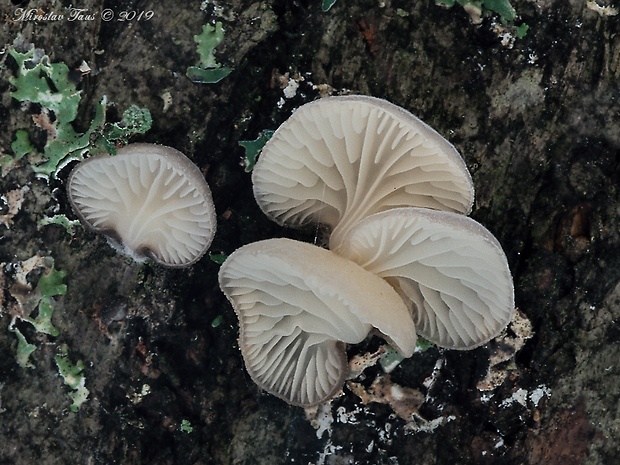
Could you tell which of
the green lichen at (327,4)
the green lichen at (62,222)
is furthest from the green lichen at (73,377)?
the green lichen at (327,4)

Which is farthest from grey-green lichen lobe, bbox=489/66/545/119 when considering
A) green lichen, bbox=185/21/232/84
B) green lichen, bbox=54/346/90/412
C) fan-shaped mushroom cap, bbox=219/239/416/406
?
green lichen, bbox=54/346/90/412

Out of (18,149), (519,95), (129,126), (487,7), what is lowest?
(18,149)

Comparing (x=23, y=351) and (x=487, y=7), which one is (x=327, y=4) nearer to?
(x=487, y=7)

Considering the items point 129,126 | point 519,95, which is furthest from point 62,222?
point 519,95

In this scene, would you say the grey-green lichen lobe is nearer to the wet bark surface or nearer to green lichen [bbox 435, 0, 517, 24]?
the wet bark surface

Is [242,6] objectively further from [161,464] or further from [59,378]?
[161,464]

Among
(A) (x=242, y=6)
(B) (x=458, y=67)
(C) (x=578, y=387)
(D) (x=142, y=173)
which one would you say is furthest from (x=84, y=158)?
(C) (x=578, y=387)
